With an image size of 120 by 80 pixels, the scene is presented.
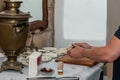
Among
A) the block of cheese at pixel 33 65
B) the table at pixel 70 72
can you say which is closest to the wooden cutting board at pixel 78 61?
the table at pixel 70 72

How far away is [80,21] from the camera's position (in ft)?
8.27

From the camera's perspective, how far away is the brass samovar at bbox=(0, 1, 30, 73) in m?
1.49

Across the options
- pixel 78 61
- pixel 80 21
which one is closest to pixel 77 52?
pixel 78 61

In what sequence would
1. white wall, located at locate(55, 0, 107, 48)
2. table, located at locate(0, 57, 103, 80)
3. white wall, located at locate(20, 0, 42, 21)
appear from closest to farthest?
table, located at locate(0, 57, 103, 80), white wall, located at locate(20, 0, 42, 21), white wall, located at locate(55, 0, 107, 48)

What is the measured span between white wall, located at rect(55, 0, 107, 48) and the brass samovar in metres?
0.96

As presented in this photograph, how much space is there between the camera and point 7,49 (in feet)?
5.09

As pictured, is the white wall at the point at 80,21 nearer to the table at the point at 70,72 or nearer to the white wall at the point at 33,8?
the white wall at the point at 33,8

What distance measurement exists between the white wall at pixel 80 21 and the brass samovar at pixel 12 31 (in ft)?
3.15

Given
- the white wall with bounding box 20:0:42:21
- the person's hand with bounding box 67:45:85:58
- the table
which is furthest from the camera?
the white wall with bounding box 20:0:42:21

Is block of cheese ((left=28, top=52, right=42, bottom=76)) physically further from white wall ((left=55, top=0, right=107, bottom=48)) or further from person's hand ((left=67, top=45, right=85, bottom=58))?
white wall ((left=55, top=0, right=107, bottom=48))

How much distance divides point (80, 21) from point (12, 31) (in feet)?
3.67

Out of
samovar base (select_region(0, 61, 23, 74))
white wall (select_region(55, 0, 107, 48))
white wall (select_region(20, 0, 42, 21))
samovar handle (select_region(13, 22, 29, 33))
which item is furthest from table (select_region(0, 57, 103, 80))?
white wall (select_region(55, 0, 107, 48))

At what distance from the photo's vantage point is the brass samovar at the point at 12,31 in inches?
58.8

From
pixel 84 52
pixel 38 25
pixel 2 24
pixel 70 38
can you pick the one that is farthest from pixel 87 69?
pixel 70 38
